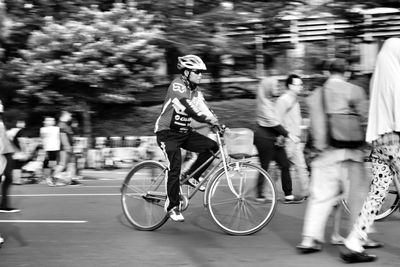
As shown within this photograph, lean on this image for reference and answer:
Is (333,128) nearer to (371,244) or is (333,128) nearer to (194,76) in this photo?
(371,244)

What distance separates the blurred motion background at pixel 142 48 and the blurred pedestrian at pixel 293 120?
8091mm

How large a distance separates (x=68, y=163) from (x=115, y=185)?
1523 millimetres

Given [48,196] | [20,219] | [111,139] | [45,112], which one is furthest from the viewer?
[45,112]

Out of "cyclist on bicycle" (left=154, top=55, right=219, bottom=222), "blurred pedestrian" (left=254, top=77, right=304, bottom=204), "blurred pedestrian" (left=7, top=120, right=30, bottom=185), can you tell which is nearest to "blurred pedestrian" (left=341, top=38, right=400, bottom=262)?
"cyclist on bicycle" (left=154, top=55, right=219, bottom=222)

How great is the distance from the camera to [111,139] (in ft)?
59.0

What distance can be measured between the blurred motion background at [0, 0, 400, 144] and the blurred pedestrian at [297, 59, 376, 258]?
461 inches

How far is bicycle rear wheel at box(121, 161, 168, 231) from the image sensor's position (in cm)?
762

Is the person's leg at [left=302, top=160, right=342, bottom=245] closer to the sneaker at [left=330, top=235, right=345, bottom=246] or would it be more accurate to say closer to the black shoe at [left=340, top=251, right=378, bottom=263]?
the black shoe at [left=340, top=251, right=378, bottom=263]

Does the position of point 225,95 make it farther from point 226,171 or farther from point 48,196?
point 226,171

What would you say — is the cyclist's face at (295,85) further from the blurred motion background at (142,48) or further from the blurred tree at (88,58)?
the blurred tree at (88,58)

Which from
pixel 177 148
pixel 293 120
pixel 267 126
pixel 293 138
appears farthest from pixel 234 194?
pixel 293 120

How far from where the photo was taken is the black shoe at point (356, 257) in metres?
5.80

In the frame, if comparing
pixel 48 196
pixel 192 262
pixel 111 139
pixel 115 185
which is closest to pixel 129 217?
pixel 192 262

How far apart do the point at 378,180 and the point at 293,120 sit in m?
3.53
